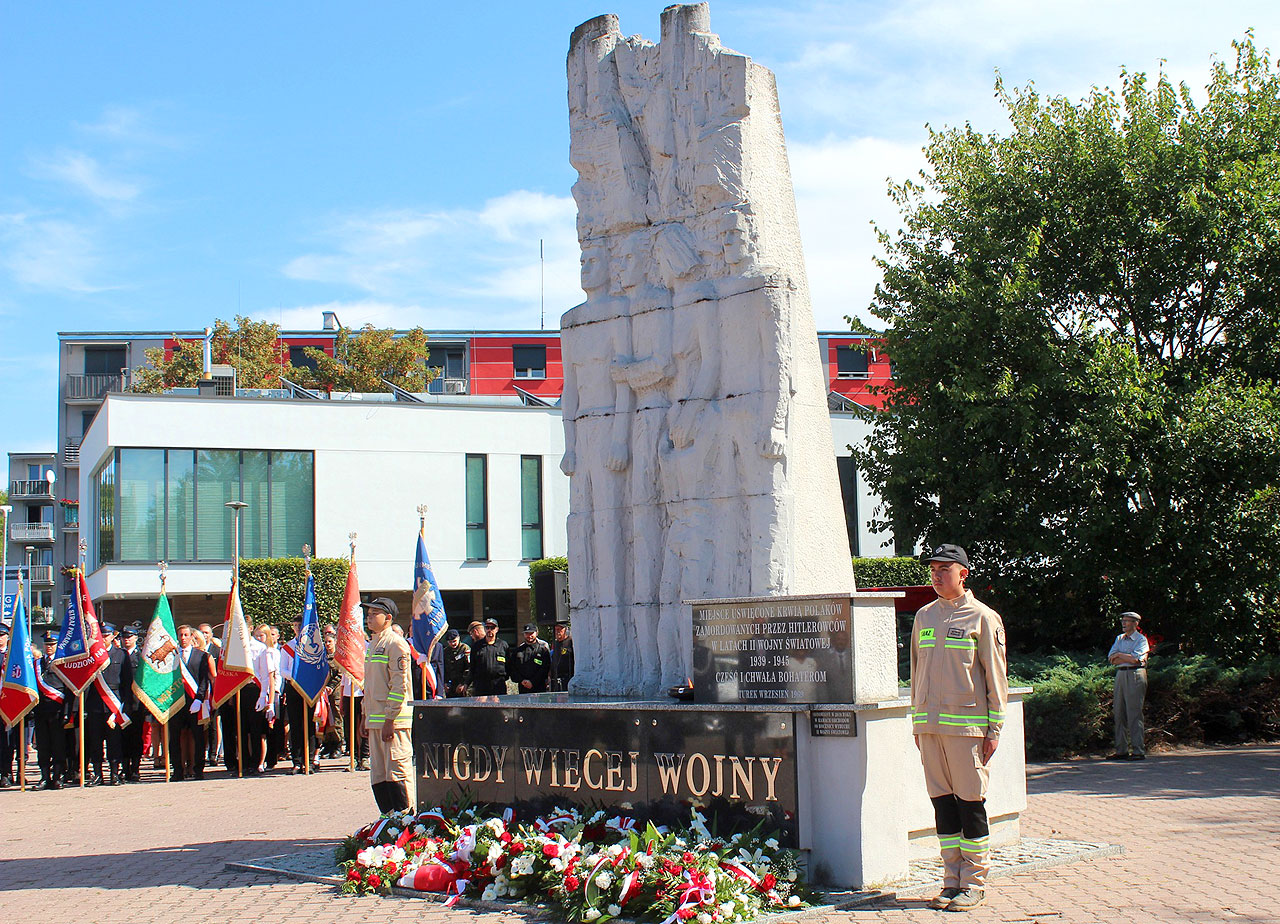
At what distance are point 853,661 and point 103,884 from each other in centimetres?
525

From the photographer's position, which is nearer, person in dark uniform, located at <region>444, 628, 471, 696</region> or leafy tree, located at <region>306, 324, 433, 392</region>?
person in dark uniform, located at <region>444, 628, 471, 696</region>

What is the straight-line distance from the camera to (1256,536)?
55.3 feet

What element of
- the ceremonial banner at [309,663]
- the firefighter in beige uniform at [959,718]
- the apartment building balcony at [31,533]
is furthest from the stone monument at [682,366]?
the apartment building balcony at [31,533]

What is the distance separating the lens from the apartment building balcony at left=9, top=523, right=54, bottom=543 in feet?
248

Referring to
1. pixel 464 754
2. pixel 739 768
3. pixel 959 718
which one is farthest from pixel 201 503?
pixel 959 718

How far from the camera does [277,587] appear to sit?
28391mm

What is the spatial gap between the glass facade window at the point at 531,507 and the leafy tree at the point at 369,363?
13.1 meters

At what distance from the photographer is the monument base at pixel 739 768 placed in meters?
7.41

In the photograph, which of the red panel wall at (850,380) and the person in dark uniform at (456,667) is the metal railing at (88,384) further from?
the person in dark uniform at (456,667)

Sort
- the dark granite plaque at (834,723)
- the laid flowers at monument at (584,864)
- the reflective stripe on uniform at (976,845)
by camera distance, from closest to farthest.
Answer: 1. the laid flowers at monument at (584,864)
2. the reflective stripe on uniform at (976,845)
3. the dark granite plaque at (834,723)

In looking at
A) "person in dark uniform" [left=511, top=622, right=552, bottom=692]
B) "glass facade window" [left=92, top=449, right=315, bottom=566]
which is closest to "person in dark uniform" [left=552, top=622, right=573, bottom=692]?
"person in dark uniform" [left=511, top=622, right=552, bottom=692]

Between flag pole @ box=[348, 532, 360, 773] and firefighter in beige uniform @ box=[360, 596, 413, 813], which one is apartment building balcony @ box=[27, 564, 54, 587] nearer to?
flag pole @ box=[348, 532, 360, 773]

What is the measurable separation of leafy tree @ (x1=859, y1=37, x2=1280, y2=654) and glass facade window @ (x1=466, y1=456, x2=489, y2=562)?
14218 mm

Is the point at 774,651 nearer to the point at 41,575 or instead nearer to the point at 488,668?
the point at 488,668
